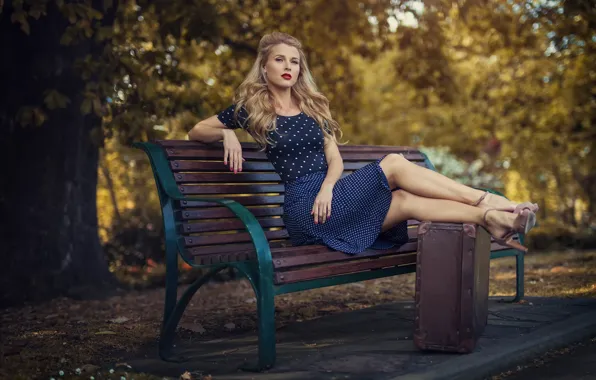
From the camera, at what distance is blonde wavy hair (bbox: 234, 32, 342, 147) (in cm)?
460

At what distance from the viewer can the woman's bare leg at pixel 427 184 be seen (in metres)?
4.08

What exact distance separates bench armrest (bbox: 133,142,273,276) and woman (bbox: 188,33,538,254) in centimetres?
36

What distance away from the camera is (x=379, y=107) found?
76.5 feet

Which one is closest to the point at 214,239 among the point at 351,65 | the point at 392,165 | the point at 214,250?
the point at 214,250

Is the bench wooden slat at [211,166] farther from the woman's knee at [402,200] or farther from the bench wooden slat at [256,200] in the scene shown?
the woman's knee at [402,200]

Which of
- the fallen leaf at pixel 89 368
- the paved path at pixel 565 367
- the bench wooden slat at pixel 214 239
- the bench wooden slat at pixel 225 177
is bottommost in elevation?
the fallen leaf at pixel 89 368

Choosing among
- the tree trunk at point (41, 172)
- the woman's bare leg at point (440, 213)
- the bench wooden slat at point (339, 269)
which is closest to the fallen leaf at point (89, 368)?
the bench wooden slat at point (339, 269)

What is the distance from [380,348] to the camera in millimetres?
4145

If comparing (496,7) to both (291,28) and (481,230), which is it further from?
(481,230)

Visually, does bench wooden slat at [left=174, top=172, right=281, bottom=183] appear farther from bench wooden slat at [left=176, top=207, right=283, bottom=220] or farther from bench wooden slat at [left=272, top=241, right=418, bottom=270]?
bench wooden slat at [left=272, top=241, right=418, bottom=270]

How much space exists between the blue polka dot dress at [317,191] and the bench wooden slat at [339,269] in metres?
0.10

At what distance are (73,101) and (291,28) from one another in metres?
4.09

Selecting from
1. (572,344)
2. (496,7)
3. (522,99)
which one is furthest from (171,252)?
(522,99)

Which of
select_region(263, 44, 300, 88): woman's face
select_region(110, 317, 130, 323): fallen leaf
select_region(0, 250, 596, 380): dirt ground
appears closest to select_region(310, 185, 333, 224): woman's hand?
select_region(263, 44, 300, 88): woman's face
